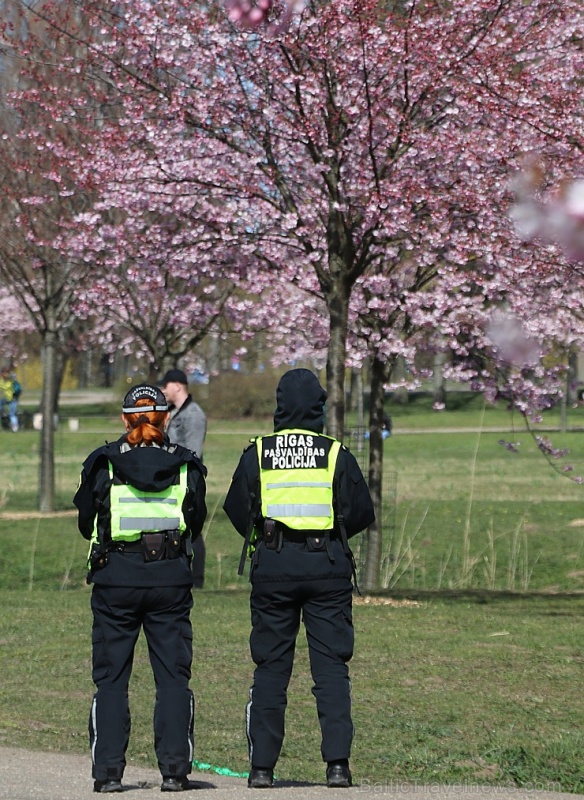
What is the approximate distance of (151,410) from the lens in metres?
6.11

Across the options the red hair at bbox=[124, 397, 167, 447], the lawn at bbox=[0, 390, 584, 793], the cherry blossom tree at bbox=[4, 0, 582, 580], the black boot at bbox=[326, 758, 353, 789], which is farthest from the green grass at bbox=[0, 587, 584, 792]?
the cherry blossom tree at bbox=[4, 0, 582, 580]

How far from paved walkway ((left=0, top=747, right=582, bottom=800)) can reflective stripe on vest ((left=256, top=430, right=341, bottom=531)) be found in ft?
3.61

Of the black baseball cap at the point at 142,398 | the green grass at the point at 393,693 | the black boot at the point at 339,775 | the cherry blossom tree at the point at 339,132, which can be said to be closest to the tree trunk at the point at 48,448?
the cherry blossom tree at the point at 339,132

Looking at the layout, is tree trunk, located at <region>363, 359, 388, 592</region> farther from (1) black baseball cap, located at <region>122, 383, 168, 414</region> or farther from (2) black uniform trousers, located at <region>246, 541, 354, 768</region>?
(1) black baseball cap, located at <region>122, 383, 168, 414</region>

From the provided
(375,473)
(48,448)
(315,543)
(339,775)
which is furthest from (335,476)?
(48,448)

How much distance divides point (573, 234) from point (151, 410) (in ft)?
16.7

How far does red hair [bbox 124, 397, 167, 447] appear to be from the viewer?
Answer: 240 inches

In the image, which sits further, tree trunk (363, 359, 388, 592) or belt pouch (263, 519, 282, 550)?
tree trunk (363, 359, 388, 592)

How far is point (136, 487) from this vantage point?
601 centimetres

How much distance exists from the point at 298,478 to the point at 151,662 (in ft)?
3.26

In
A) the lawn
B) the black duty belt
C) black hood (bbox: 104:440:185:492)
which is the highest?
black hood (bbox: 104:440:185:492)

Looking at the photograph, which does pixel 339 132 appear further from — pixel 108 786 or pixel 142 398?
pixel 108 786

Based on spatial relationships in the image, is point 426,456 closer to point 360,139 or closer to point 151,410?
point 360,139

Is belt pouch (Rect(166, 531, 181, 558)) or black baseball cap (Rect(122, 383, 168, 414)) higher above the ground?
black baseball cap (Rect(122, 383, 168, 414))
